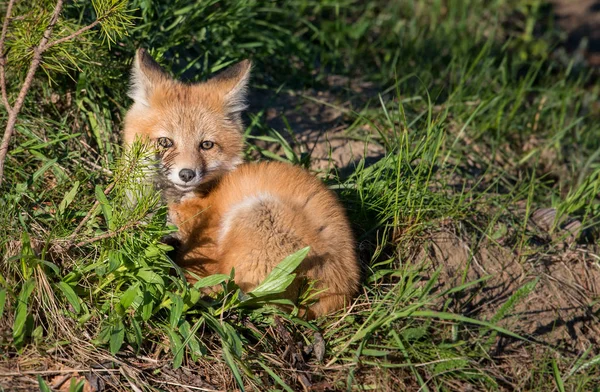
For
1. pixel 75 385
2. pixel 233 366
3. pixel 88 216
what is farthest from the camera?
pixel 88 216

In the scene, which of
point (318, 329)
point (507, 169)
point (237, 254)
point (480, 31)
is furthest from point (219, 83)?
point (480, 31)

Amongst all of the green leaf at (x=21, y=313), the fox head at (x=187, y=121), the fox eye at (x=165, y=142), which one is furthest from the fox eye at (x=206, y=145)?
the green leaf at (x=21, y=313)

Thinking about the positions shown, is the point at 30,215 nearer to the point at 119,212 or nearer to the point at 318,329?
the point at 119,212

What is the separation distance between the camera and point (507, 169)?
5539 millimetres

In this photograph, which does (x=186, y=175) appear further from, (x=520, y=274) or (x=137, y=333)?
(x=520, y=274)

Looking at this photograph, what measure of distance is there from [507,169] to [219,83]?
9.08 feet

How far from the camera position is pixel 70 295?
129 inches

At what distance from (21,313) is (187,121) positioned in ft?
5.02

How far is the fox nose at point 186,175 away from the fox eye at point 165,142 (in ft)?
0.76

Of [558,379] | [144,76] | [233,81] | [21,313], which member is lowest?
[558,379]

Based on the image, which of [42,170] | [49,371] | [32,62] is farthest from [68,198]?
[49,371]

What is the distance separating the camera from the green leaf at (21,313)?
3119 millimetres

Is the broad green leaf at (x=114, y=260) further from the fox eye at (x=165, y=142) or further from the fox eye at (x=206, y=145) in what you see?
the fox eye at (x=206, y=145)

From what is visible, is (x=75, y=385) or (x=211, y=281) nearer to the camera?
(x=75, y=385)
